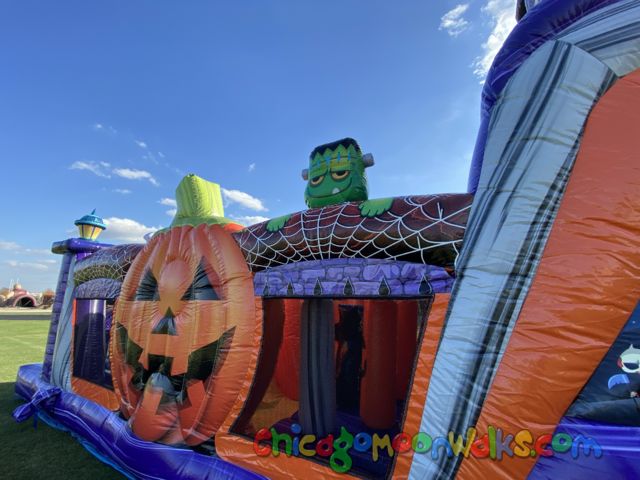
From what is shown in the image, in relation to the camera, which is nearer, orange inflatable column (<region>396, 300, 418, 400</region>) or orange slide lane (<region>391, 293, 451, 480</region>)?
orange slide lane (<region>391, 293, 451, 480</region>)

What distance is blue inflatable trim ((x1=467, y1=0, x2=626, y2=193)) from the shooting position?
1.30m

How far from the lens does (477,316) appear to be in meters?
1.30

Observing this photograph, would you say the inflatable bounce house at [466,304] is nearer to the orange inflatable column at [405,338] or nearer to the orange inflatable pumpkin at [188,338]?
the orange inflatable pumpkin at [188,338]

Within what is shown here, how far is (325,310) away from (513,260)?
1.21 metres

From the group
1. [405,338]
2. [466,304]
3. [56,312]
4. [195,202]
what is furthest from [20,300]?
[466,304]

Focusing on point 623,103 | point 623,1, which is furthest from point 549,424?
point 623,1

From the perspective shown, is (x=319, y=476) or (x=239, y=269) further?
(x=239, y=269)

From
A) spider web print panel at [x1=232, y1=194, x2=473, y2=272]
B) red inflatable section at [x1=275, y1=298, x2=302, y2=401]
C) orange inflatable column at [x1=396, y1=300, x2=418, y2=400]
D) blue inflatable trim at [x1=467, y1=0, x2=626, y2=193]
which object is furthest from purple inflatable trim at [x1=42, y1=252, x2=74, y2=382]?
blue inflatable trim at [x1=467, y1=0, x2=626, y2=193]

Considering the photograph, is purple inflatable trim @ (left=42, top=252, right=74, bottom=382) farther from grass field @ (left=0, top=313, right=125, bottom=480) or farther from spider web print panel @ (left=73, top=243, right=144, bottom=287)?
grass field @ (left=0, top=313, right=125, bottom=480)

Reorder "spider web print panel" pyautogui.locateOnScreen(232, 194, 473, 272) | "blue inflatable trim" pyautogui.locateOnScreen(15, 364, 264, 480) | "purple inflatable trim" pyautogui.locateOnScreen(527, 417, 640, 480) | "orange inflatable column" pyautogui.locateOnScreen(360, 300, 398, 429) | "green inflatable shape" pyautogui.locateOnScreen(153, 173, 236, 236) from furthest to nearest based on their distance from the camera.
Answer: "green inflatable shape" pyautogui.locateOnScreen(153, 173, 236, 236) < "orange inflatable column" pyautogui.locateOnScreen(360, 300, 398, 429) < "blue inflatable trim" pyautogui.locateOnScreen(15, 364, 264, 480) < "spider web print panel" pyautogui.locateOnScreen(232, 194, 473, 272) < "purple inflatable trim" pyautogui.locateOnScreen(527, 417, 640, 480)

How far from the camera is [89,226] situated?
422 centimetres

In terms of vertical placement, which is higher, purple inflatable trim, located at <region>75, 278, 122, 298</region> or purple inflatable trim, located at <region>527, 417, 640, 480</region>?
purple inflatable trim, located at <region>75, 278, 122, 298</region>

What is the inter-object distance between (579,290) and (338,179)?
144 centimetres

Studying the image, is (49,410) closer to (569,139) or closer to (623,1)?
(569,139)
